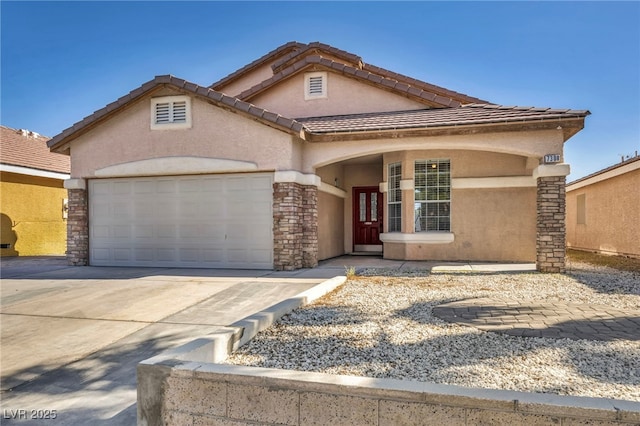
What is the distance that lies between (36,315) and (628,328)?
793cm

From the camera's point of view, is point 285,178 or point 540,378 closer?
point 540,378

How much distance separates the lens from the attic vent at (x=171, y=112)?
1069cm

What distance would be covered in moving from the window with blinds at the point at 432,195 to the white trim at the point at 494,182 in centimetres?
30

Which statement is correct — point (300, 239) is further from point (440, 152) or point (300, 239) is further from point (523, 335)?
point (523, 335)

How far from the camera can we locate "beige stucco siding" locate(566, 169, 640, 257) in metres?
12.6

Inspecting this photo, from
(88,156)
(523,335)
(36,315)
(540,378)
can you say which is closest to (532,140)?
(523,335)

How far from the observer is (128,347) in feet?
15.0

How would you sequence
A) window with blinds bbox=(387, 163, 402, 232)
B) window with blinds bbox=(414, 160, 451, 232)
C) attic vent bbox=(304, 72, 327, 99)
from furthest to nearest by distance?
attic vent bbox=(304, 72, 327, 99)
window with blinds bbox=(387, 163, 402, 232)
window with blinds bbox=(414, 160, 451, 232)

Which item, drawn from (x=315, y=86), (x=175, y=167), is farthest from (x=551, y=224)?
(x=175, y=167)

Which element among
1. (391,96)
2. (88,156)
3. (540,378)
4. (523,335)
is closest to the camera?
(540,378)

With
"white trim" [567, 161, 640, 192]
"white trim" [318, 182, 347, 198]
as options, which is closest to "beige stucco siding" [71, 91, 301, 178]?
"white trim" [318, 182, 347, 198]

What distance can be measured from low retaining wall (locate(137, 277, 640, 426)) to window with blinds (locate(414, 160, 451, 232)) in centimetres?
947

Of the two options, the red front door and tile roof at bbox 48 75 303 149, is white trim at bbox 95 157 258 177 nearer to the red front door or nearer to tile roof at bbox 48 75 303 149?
tile roof at bbox 48 75 303 149

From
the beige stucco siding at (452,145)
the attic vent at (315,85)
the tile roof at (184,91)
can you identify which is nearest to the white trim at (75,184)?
the tile roof at (184,91)
